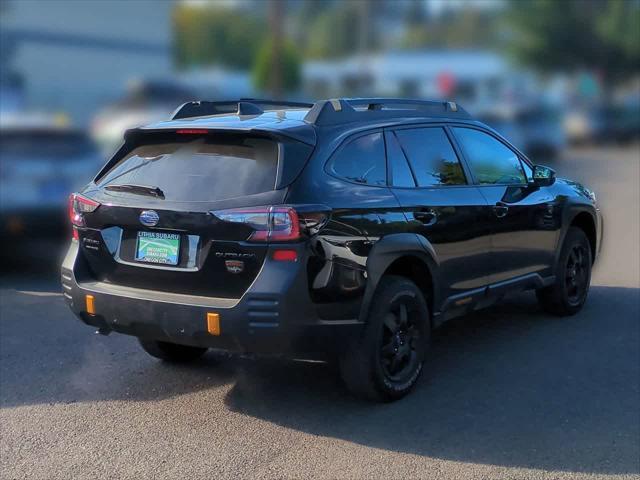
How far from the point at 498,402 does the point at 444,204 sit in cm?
132

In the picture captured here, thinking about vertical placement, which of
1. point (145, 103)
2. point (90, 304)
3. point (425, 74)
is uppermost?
point (90, 304)

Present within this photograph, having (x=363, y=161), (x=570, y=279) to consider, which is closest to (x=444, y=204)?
(x=363, y=161)

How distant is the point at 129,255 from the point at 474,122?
289 cm

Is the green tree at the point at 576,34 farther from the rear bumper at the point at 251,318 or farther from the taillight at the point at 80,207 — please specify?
the rear bumper at the point at 251,318

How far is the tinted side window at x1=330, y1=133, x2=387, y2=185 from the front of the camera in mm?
5062

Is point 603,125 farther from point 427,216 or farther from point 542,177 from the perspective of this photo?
point 427,216

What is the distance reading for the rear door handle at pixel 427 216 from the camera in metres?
5.39

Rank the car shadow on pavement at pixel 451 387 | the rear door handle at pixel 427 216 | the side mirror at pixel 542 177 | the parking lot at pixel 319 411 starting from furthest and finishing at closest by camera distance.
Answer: the side mirror at pixel 542 177 < the rear door handle at pixel 427 216 < the car shadow on pavement at pixel 451 387 < the parking lot at pixel 319 411

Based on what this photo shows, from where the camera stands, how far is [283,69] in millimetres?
45219

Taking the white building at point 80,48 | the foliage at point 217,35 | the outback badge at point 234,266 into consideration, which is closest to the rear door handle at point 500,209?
the outback badge at point 234,266

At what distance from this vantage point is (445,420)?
199 inches

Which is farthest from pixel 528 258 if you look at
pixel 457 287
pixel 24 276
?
pixel 24 276

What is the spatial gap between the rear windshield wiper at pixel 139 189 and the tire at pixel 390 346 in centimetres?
141

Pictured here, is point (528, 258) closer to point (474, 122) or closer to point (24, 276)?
point (474, 122)
